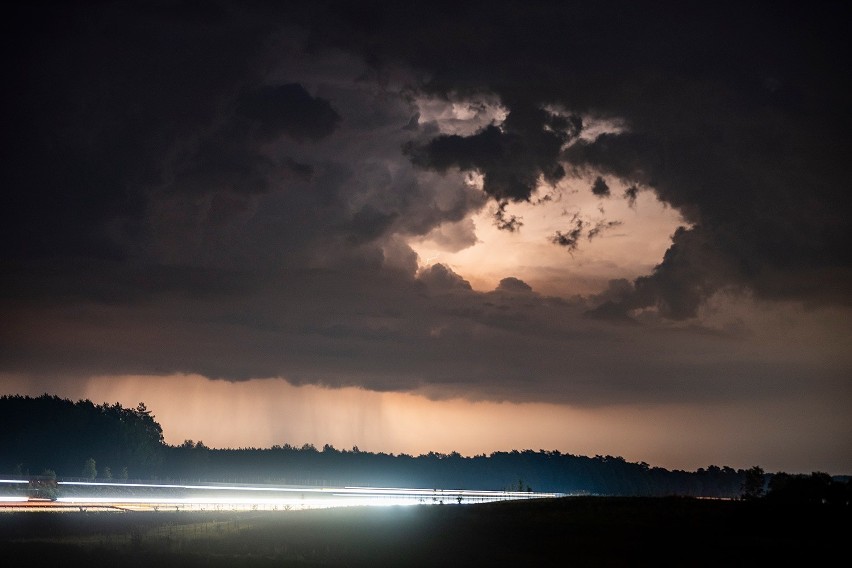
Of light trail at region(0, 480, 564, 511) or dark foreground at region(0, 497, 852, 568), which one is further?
light trail at region(0, 480, 564, 511)

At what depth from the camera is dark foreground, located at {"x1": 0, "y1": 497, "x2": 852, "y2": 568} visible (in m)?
55.9

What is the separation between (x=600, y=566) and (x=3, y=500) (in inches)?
2620

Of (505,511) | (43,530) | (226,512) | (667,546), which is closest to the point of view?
(667,546)

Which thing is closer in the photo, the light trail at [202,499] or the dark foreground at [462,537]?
the dark foreground at [462,537]

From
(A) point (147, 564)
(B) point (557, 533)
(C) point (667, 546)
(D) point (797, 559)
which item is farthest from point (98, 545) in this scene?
(D) point (797, 559)

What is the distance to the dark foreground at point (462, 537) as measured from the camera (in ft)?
183

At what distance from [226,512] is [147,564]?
1637 inches

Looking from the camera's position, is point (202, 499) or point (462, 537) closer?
point (462, 537)

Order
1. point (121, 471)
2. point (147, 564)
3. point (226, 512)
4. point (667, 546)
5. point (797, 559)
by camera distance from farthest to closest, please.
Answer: point (121, 471), point (226, 512), point (667, 546), point (797, 559), point (147, 564)

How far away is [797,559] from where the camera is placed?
56.0m

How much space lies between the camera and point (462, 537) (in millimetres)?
66750

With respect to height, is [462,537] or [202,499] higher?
[202,499]

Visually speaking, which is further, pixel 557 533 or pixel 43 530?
pixel 43 530

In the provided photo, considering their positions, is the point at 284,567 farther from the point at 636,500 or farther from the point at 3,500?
the point at 3,500
